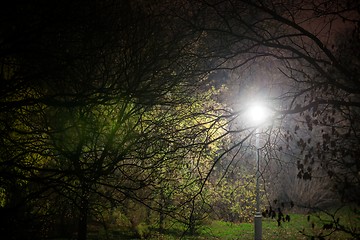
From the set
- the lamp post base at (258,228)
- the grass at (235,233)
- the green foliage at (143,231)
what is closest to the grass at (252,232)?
the grass at (235,233)

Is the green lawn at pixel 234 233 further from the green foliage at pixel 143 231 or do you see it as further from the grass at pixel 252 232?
the green foliage at pixel 143 231

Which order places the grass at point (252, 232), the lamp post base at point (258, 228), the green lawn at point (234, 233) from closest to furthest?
the lamp post base at point (258, 228) < the green lawn at point (234, 233) < the grass at point (252, 232)

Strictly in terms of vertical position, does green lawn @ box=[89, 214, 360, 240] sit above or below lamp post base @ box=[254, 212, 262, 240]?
below

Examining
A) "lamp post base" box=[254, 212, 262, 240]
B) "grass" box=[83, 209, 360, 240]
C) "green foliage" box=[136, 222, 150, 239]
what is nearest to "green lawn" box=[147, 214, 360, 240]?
"grass" box=[83, 209, 360, 240]

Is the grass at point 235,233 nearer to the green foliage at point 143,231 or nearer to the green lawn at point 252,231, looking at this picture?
the green lawn at point 252,231

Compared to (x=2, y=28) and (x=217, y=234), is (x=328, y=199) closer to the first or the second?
(x=217, y=234)

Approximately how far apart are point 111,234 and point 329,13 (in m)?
13.6

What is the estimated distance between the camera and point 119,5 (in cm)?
831

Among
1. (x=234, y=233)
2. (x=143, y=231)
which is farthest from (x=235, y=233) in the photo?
(x=143, y=231)

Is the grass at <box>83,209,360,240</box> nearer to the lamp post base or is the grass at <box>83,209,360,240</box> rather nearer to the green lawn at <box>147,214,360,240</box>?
the green lawn at <box>147,214,360,240</box>

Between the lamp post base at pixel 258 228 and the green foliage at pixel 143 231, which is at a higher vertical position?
the lamp post base at pixel 258 228

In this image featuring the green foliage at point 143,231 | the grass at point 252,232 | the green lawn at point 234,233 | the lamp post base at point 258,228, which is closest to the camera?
the lamp post base at point 258,228

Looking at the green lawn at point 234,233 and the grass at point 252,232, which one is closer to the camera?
the green lawn at point 234,233

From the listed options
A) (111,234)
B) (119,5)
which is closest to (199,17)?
(119,5)
